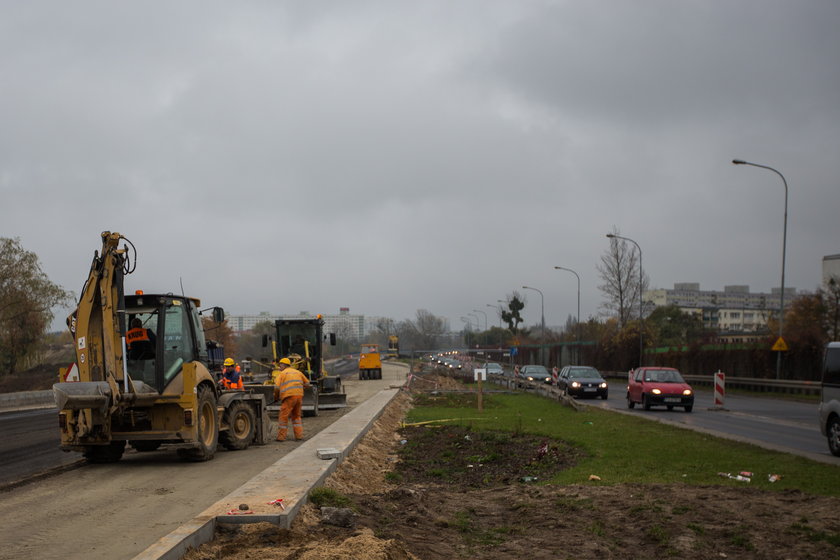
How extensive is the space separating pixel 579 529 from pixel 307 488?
10.4 ft

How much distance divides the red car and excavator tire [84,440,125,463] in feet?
62.9

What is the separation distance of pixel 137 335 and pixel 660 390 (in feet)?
64.6

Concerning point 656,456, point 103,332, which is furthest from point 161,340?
point 656,456

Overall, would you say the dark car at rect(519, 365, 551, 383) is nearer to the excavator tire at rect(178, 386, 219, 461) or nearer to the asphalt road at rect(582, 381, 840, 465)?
the asphalt road at rect(582, 381, 840, 465)

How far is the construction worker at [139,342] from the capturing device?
45.2 feet

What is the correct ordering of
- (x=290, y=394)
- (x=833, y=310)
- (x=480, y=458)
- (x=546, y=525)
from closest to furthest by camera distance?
1. (x=546, y=525)
2. (x=480, y=458)
3. (x=290, y=394)
4. (x=833, y=310)

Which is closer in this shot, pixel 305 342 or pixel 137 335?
pixel 137 335

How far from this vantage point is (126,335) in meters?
13.1

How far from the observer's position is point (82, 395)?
1209cm

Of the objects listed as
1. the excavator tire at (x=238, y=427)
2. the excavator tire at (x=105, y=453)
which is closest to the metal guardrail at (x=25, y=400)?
the excavator tire at (x=238, y=427)

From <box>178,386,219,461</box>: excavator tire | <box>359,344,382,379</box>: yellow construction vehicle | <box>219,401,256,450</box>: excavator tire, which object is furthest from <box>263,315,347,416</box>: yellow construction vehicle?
<box>359,344,382,379</box>: yellow construction vehicle

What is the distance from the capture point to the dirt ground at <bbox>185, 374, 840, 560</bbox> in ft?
24.1

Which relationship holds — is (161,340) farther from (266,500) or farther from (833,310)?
(833,310)

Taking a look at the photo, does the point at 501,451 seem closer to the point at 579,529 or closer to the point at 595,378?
the point at 579,529
